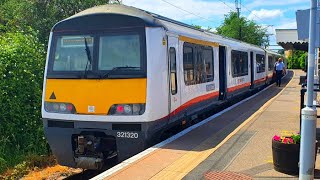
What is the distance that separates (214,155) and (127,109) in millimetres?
1752

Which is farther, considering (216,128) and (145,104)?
(216,128)

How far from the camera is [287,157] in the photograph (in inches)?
240

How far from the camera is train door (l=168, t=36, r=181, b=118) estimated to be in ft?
27.6

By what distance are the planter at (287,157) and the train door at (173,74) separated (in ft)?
9.06

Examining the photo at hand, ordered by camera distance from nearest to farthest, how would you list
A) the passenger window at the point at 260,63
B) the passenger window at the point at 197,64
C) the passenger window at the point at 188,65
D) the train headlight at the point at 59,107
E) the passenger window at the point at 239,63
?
the train headlight at the point at 59,107, the passenger window at the point at 188,65, the passenger window at the point at 197,64, the passenger window at the point at 239,63, the passenger window at the point at 260,63

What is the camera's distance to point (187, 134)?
9.23 metres

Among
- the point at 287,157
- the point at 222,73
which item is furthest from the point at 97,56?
the point at 222,73

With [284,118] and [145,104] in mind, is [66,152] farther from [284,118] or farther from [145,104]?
[284,118]

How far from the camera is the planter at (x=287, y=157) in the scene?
6004 mm

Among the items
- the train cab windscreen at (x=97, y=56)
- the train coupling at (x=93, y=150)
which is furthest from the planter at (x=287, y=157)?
the train coupling at (x=93, y=150)

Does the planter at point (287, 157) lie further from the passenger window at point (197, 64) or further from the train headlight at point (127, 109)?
the passenger window at point (197, 64)

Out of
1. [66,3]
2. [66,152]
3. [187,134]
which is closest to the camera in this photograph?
[66,152]

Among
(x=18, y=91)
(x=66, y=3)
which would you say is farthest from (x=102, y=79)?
(x=66, y=3)

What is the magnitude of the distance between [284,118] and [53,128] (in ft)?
23.2
